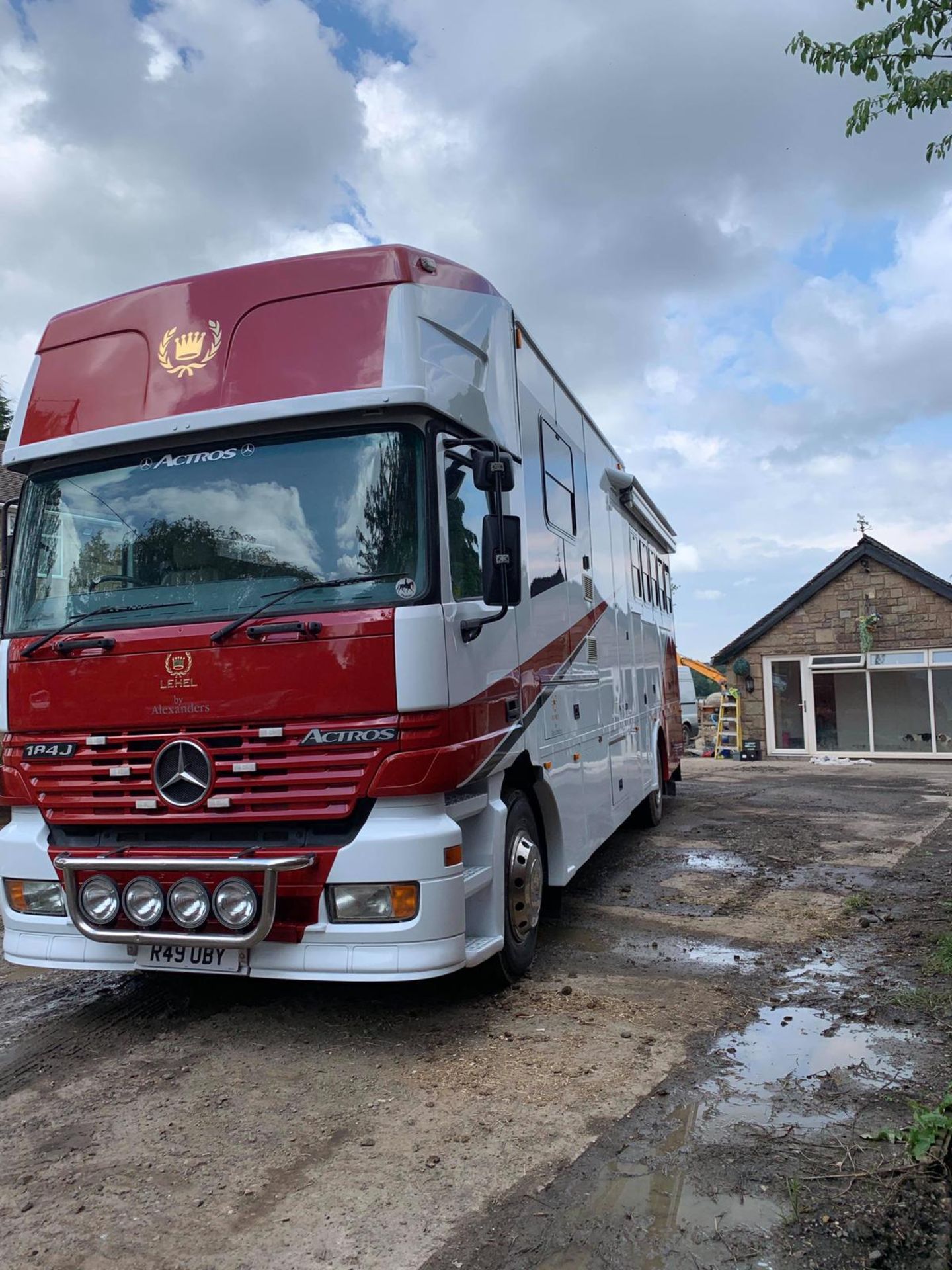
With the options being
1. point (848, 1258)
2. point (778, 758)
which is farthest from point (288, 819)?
point (778, 758)

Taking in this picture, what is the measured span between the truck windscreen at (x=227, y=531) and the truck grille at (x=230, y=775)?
499mm

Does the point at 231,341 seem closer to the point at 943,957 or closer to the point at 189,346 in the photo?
the point at 189,346

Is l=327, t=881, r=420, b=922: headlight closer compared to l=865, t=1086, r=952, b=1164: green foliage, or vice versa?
l=865, t=1086, r=952, b=1164: green foliage

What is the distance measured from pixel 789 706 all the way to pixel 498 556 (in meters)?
19.5

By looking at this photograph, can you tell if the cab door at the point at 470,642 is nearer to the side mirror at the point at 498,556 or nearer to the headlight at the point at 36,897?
the side mirror at the point at 498,556

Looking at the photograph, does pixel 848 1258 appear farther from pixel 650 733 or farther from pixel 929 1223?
pixel 650 733

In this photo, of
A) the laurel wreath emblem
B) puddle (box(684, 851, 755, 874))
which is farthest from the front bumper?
puddle (box(684, 851, 755, 874))

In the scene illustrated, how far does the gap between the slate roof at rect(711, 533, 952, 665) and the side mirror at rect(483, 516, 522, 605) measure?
60.9ft

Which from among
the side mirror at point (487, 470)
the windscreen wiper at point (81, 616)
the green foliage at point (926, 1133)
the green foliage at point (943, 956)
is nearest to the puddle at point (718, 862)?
the green foliage at point (943, 956)

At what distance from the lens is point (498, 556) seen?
426 cm

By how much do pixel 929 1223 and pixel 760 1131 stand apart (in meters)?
0.74

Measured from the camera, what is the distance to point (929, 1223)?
8.94 ft

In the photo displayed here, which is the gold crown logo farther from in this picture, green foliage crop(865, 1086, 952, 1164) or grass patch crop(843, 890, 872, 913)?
grass patch crop(843, 890, 872, 913)

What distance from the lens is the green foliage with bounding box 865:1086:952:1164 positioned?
301cm
